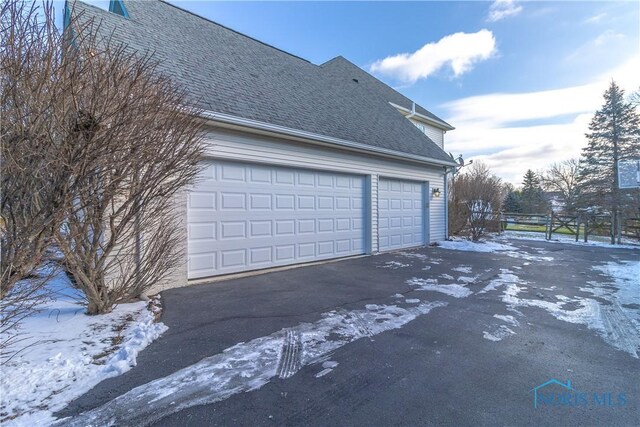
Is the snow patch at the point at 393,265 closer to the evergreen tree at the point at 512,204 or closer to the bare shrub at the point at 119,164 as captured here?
the bare shrub at the point at 119,164

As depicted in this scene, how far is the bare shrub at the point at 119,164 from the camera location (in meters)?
2.55

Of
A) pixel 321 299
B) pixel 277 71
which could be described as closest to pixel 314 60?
pixel 277 71

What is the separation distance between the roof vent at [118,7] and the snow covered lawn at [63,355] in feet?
21.9

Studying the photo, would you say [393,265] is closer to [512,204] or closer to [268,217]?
[268,217]

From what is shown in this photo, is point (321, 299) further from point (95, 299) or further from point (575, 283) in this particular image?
point (575, 283)

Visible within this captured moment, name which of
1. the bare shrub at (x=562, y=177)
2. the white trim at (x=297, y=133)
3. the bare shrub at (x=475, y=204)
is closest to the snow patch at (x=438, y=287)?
the white trim at (x=297, y=133)

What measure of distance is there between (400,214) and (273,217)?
4.81m

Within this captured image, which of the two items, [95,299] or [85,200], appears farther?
[95,299]

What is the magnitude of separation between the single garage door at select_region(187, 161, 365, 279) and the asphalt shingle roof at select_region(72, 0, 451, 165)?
1154 mm

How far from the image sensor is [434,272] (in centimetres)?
652

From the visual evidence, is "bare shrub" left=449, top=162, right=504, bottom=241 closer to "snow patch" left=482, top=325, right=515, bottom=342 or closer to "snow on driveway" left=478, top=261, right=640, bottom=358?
"snow on driveway" left=478, top=261, right=640, bottom=358

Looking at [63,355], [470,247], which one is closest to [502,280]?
[470,247]

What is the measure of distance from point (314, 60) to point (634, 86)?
18935mm

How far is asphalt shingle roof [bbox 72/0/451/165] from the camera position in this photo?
238 inches
